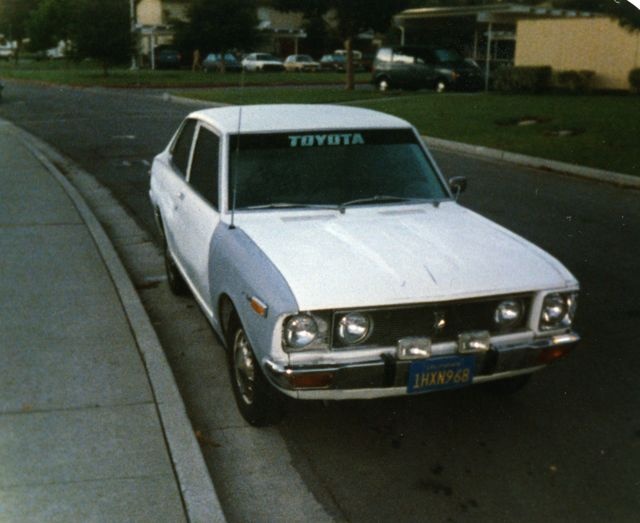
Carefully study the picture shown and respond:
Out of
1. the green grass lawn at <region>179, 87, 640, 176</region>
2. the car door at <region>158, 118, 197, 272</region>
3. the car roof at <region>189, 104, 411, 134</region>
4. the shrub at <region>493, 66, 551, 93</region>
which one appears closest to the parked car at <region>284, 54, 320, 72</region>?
the green grass lawn at <region>179, 87, 640, 176</region>

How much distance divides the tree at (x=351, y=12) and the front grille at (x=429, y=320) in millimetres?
30068

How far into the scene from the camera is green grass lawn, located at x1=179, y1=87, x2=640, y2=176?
15.2 metres

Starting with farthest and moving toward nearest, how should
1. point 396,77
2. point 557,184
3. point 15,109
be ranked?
point 396,77, point 15,109, point 557,184

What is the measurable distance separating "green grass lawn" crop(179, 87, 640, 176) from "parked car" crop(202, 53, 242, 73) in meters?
26.4

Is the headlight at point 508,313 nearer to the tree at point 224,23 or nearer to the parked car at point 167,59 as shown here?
the tree at point 224,23

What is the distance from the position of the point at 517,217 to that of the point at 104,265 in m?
4.86

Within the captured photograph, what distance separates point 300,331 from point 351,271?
0.41 m

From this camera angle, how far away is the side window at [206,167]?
5.32 metres

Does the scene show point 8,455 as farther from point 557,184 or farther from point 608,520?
point 557,184

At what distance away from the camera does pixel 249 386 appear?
14.8 ft

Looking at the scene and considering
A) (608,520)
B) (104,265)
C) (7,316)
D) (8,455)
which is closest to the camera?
(608,520)

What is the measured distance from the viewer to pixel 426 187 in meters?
5.43

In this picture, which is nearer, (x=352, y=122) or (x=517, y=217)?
(x=352, y=122)

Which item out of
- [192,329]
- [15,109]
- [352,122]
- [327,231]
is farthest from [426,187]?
[15,109]
